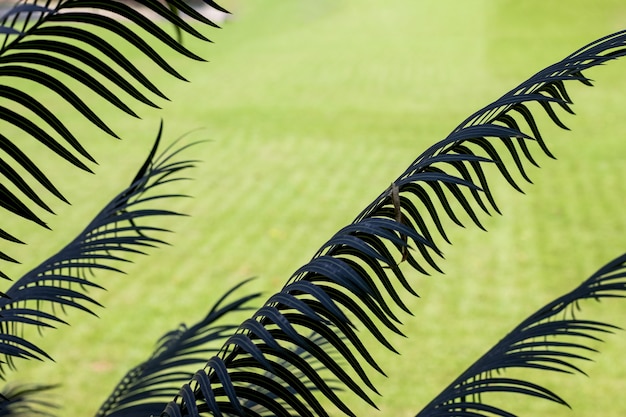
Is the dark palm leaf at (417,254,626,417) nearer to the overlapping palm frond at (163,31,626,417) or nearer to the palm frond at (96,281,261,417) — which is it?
the overlapping palm frond at (163,31,626,417)

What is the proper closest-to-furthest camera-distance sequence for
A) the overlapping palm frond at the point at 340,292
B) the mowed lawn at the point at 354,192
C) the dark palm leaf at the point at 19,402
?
1. the overlapping palm frond at the point at 340,292
2. the dark palm leaf at the point at 19,402
3. the mowed lawn at the point at 354,192

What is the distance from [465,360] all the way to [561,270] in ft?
4.53

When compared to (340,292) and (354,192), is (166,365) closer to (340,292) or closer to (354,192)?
(340,292)

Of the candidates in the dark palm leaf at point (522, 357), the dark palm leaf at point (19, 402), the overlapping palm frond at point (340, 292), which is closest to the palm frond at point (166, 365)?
the dark palm leaf at point (19, 402)

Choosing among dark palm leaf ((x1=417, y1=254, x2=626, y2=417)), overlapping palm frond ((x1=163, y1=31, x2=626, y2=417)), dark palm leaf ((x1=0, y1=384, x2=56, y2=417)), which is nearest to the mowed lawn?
dark palm leaf ((x1=0, y1=384, x2=56, y2=417))

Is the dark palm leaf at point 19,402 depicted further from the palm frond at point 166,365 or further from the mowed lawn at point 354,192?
the mowed lawn at point 354,192

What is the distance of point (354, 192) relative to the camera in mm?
7184

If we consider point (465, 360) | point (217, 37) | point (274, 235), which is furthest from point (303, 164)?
point (217, 37)

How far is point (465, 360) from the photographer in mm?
4652

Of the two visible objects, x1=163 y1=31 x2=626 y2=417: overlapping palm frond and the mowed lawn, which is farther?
the mowed lawn

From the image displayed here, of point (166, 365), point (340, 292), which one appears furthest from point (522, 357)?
point (166, 365)

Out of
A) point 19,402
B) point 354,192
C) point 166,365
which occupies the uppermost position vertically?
point 354,192

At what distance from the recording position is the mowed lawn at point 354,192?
4.75 m

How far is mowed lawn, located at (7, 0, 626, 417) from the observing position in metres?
4.75
